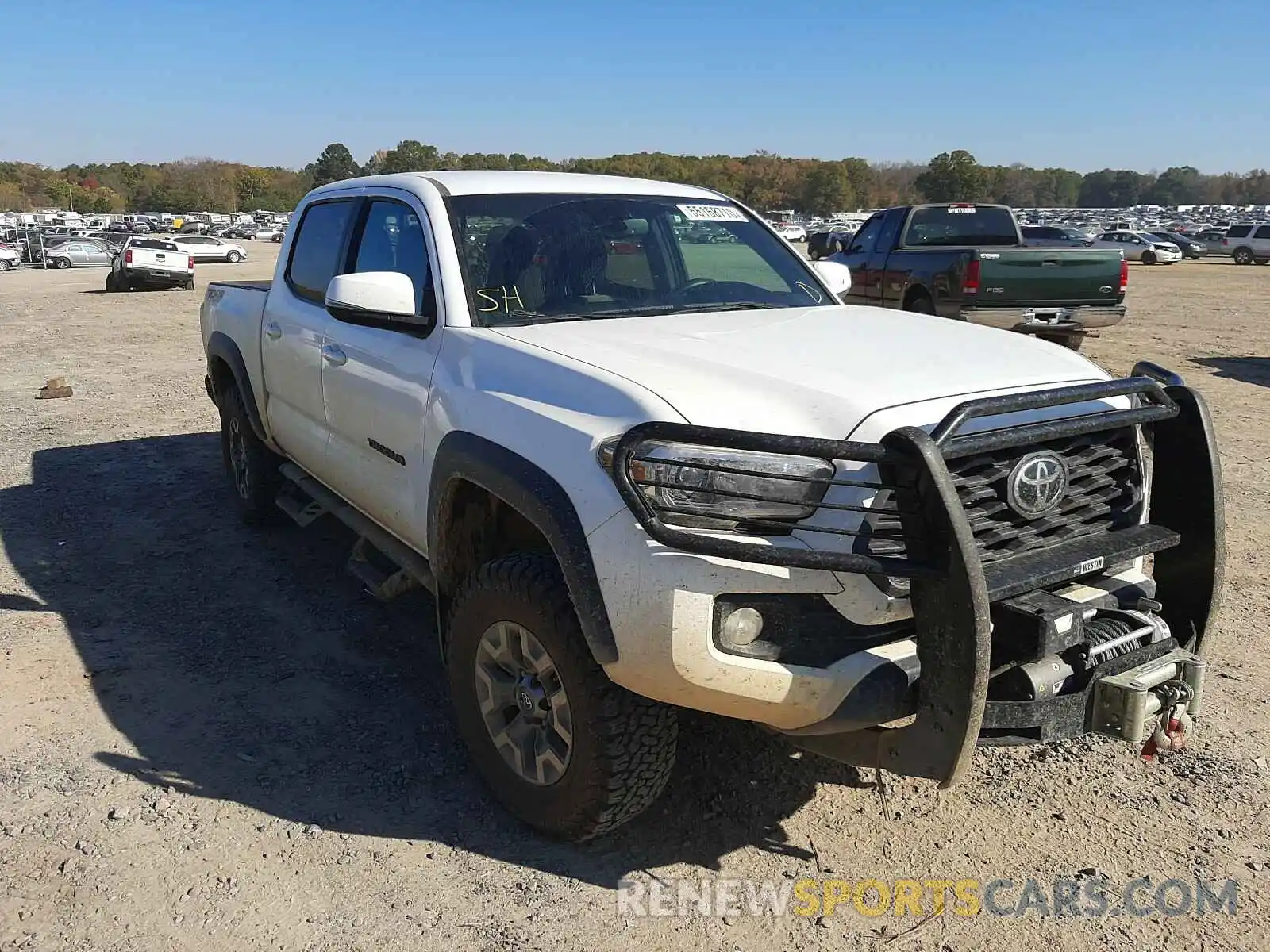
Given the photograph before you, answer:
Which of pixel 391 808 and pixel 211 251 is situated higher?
pixel 211 251

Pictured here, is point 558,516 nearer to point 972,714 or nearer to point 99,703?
point 972,714

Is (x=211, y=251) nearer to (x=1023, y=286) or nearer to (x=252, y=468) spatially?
(x=1023, y=286)

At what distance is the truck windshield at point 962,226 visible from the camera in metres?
12.9

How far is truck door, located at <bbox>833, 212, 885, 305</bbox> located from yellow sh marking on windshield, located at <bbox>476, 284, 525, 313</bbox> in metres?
10.0

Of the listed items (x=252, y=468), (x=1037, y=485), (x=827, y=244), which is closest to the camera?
(x=1037, y=485)

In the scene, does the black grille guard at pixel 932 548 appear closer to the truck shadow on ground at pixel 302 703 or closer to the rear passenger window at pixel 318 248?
the truck shadow on ground at pixel 302 703

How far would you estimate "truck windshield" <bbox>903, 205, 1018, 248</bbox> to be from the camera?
506 inches

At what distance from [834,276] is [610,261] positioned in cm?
116

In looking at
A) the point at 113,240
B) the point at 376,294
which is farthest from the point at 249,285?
the point at 113,240

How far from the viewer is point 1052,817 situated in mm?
3199

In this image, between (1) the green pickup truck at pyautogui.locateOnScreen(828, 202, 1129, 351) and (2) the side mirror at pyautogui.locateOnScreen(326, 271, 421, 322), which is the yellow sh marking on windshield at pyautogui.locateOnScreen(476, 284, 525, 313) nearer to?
(2) the side mirror at pyautogui.locateOnScreen(326, 271, 421, 322)

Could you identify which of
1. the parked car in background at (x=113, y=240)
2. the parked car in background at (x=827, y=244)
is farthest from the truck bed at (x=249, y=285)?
the parked car in background at (x=113, y=240)

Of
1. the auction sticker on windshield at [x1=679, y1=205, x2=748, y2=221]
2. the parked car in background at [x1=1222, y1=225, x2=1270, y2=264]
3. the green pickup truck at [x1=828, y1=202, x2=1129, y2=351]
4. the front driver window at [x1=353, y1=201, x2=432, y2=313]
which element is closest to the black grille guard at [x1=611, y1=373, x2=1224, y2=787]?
the front driver window at [x1=353, y1=201, x2=432, y2=313]

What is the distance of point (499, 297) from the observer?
3.57 metres
